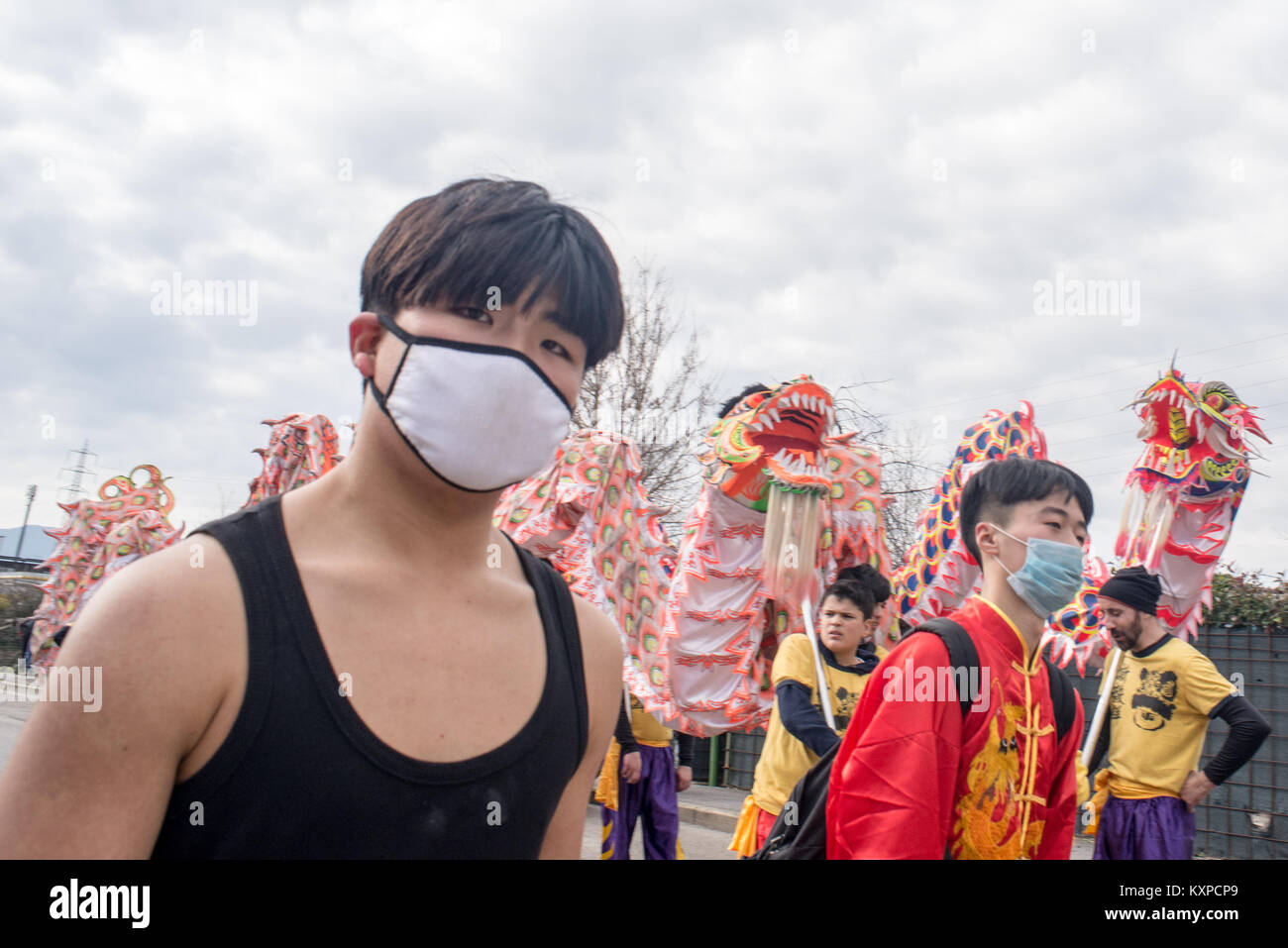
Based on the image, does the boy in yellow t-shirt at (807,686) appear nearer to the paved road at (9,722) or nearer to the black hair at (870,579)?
the black hair at (870,579)

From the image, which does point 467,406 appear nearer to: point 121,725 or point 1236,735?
point 121,725

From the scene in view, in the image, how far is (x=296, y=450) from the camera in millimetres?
6293

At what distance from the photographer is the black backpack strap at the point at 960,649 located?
2.42m

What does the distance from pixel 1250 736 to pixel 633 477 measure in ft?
10.5

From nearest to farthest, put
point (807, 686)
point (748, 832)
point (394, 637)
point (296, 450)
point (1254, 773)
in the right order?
1. point (394, 637)
2. point (807, 686)
3. point (748, 832)
4. point (296, 450)
5. point (1254, 773)

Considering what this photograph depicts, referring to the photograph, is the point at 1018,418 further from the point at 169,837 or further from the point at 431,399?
the point at 169,837

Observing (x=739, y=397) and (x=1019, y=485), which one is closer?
(x=1019, y=485)

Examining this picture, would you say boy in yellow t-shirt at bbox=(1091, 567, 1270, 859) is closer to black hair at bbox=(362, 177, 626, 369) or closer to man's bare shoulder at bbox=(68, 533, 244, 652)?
Result: black hair at bbox=(362, 177, 626, 369)

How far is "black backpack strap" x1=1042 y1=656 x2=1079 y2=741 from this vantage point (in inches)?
107

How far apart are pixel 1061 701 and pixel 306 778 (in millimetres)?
2367

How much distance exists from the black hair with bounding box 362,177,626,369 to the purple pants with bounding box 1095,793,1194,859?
440 centimetres

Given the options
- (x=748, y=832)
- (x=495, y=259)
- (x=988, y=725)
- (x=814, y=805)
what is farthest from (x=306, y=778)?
(x=748, y=832)

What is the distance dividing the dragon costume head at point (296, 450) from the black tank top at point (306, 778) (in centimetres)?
528

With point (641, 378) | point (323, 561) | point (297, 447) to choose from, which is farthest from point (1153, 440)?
point (641, 378)
